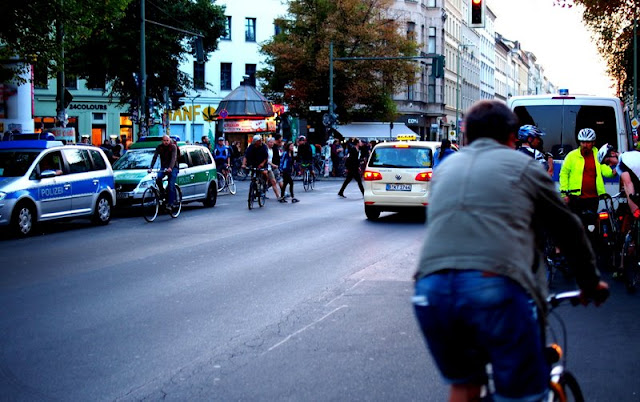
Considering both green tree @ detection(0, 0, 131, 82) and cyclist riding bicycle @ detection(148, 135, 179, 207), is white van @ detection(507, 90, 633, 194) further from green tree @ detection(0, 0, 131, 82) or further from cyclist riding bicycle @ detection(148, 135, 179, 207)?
green tree @ detection(0, 0, 131, 82)

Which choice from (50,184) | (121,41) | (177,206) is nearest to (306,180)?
(177,206)

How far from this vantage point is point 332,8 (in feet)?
192

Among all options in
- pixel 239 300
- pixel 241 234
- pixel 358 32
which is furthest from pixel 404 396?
pixel 358 32

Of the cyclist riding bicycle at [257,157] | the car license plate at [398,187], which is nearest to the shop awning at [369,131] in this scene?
the cyclist riding bicycle at [257,157]

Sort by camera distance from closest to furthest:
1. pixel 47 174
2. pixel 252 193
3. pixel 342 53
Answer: pixel 47 174
pixel 252 193
pixel 342 53

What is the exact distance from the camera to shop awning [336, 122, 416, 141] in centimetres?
7238

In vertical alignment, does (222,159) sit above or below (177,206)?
above

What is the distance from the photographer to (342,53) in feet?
195

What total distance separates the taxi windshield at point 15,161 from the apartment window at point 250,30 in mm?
59323

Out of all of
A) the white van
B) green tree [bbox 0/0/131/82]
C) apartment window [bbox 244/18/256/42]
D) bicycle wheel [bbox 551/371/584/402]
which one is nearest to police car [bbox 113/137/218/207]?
green tree [bbox 0/0/131/82]

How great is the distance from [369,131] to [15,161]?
5606 centimetres

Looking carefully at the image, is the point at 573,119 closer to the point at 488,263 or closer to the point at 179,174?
the point at 179,174

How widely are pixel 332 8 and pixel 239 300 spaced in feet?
166

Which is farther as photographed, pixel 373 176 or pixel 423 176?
pixel 373 176
